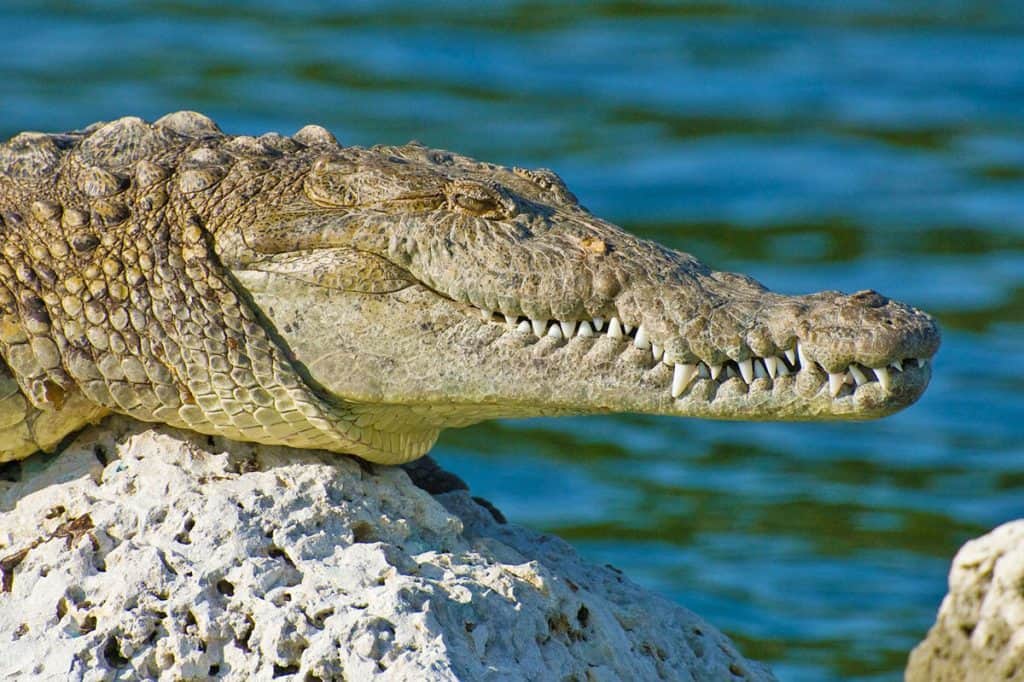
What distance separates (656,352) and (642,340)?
0.12 feet

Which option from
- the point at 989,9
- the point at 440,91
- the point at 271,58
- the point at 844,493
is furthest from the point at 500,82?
the point at 844,493

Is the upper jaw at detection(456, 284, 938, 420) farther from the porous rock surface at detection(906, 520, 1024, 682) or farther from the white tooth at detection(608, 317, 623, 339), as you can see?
the porous rock surface at detection(906, 520, 1024, 682)

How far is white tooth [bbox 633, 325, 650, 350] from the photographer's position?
3381mm

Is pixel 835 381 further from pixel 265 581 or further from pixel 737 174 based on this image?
pixel 737 174

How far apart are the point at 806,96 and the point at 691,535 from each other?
551 cm

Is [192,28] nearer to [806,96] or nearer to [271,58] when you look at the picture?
[271,58]

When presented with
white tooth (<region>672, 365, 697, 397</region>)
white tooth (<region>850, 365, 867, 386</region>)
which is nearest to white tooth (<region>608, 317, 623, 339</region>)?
white tooth (<region>672, 365, 697, 397</region>)

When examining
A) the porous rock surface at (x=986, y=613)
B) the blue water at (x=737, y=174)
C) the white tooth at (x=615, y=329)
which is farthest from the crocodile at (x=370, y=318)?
the blue water at (x=737, y=174)

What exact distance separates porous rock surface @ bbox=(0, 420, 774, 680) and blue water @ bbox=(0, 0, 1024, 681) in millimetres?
3273

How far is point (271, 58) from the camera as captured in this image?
1274 cm

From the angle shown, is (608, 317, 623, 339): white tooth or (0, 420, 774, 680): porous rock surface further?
(608, 317, 623, 339): white tooth

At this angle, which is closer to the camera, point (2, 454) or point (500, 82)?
point (2, 454)

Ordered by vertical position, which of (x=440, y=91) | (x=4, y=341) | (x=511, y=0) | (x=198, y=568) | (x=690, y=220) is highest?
(x=511, y=0)

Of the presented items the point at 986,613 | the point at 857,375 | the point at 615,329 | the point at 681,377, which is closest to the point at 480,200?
the point at 615,329
